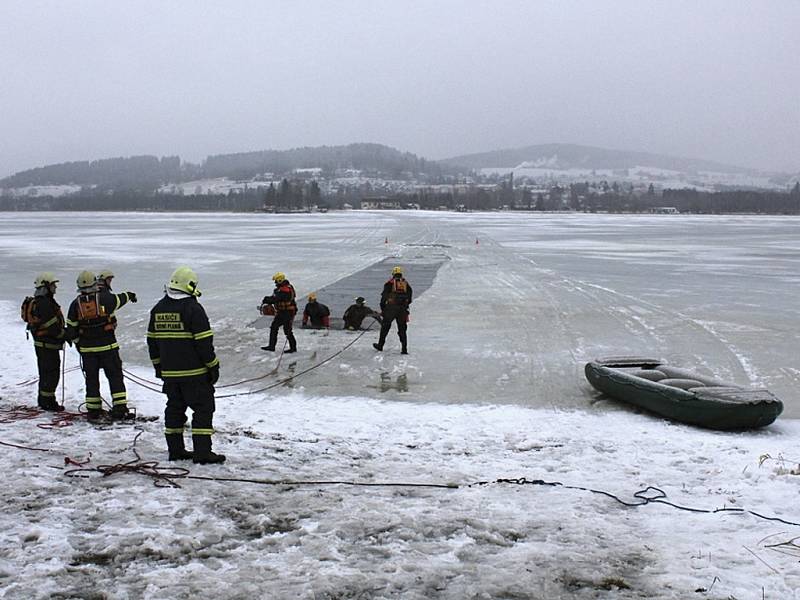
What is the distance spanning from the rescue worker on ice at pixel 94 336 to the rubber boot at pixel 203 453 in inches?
82.2

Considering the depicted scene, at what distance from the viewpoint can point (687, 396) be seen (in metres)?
7.91

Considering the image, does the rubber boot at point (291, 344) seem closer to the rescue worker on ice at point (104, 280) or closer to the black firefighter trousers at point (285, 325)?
the black firefighter trousers at point (285, 325)

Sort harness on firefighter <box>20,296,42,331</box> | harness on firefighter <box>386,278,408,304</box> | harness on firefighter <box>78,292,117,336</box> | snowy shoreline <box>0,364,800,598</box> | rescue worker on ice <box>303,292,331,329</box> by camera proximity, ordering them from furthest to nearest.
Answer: rescue worker on ice <box>303,292,331,329</box>, harness on firefighter <box>386,278,408,304</box>, harness on firefighter <box>20,296,42,331</box>, harness on firefighter <box>78,292,117,336</box>, snowy shoreline <box>0,364,800,598</box>

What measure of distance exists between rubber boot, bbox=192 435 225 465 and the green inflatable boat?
5387mm

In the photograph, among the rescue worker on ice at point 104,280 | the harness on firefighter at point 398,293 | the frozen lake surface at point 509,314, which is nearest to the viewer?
the rescue worker on ice at point 104,280

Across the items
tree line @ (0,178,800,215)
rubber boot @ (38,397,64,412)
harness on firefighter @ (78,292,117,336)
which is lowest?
rubber boot @ (38,397,64,412)

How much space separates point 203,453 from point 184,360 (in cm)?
83

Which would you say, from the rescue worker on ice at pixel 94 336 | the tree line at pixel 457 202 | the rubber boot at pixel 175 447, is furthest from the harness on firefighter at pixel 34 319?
the tree line at pixel 457 202

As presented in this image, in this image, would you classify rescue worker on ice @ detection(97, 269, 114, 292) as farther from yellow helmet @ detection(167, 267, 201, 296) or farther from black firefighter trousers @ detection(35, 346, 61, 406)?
yellow helmet @ detection(167, 267, 201, 296)

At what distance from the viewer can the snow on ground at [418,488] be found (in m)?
3.87

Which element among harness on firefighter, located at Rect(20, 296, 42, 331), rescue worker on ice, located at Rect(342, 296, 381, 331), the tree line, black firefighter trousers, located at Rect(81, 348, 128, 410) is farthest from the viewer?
the tree line

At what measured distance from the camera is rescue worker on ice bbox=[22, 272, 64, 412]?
25.2ft

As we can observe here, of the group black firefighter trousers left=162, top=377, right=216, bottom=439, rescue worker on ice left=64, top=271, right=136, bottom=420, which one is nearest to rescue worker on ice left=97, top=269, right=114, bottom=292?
rescue worker on ice left=64, top=271, right=136, bottom=420

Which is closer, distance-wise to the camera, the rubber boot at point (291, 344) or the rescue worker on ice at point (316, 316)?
the rubber boot at point (291, 344)
